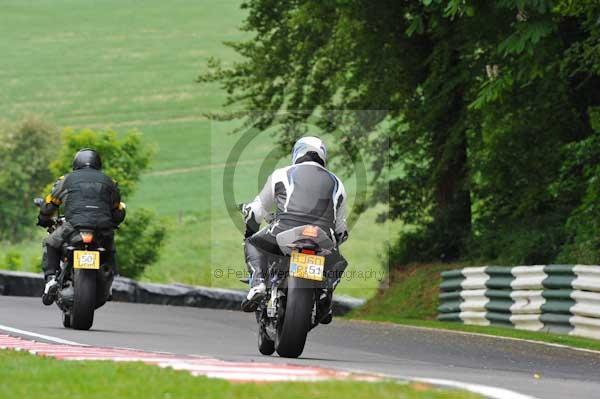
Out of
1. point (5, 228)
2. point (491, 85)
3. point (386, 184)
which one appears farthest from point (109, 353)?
point (5, 228)

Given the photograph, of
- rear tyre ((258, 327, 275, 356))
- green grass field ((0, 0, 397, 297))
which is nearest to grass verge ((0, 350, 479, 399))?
rear tyre ((258, 327, 275, 356))

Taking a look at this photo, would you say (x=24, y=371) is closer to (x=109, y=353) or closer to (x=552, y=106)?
(x=109, y=353)

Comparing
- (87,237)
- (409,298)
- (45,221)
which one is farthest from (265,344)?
(409,298)

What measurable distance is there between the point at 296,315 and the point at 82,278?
404cm

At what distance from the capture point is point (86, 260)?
1549cm

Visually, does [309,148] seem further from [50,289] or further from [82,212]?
[50,289]

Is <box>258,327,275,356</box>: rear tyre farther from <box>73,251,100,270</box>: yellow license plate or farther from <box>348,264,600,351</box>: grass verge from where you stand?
<box>348,264,600,351</box>: grass verge

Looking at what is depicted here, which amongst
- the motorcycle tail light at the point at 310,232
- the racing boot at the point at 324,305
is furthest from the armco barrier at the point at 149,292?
the motorcycle tail light at the point at 310,232

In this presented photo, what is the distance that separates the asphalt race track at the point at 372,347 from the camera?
11.2 metres

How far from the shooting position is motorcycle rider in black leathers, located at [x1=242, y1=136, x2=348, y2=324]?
494 inches

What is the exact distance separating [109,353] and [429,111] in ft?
59.9

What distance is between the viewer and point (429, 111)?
2902 cm

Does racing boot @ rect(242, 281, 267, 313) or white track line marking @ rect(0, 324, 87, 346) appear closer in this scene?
racing boot @ rect(242, 281, 267, 313)

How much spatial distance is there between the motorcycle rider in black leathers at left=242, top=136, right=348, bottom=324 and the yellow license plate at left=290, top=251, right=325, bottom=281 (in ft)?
1.47
